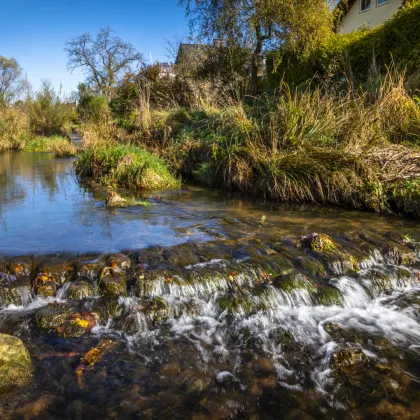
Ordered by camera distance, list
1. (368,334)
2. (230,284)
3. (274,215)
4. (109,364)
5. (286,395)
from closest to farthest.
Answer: (286,395) → (109,364) → (368,334) → (230,284) → (274,215)

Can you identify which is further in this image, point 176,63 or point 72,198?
point 176,63

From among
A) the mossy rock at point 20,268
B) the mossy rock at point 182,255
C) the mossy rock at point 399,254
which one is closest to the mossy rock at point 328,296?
the mossy rock at point 399,254

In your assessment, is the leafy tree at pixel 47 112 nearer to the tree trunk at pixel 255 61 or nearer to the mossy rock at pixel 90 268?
the tree trunk at pixel 255 61

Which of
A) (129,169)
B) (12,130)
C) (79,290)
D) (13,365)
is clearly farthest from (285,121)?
(12,130)

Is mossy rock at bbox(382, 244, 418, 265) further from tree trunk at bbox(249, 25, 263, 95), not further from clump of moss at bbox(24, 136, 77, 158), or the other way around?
clump of moss at bbox(24, 136, 77, 158)

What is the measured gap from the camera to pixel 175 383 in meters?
2.86

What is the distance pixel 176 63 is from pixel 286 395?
17010mm

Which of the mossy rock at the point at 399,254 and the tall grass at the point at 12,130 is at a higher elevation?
the tall grass at the point at 12,130

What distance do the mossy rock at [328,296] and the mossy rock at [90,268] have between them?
239 cm

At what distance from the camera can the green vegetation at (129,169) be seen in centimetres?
919

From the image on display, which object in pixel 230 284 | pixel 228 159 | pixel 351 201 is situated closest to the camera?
pixel 230 284

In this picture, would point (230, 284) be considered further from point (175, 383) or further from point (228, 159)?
point (228, 159)

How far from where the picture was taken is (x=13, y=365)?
2777 mm

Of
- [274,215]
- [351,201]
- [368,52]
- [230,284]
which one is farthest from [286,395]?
[368,52]
